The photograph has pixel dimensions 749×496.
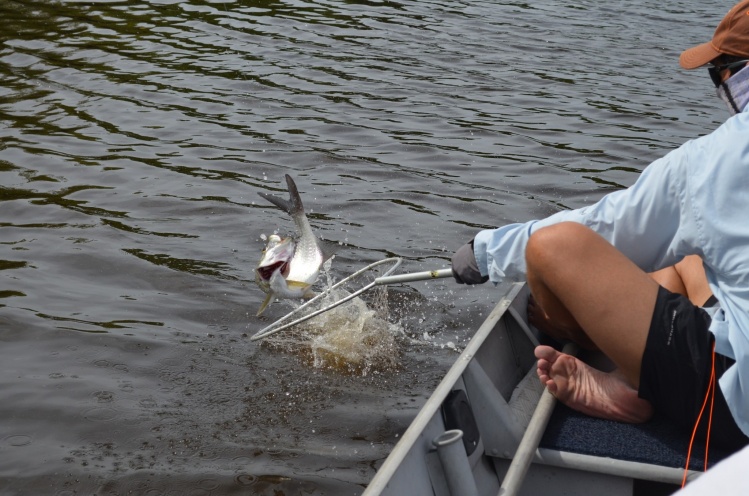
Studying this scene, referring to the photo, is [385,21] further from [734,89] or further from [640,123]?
[734,89]

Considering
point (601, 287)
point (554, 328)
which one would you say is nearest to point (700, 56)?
point (601, 287)

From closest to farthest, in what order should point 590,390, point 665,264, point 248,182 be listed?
point 665,264 < point 590,390 < point 248,182

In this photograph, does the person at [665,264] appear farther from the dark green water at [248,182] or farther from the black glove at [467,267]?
the dark green water at [248,182]

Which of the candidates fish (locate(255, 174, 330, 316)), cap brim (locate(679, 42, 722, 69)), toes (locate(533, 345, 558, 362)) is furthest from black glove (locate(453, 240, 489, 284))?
cap brim (locate(679, 42, 722, 69))

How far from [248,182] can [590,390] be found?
4.94 meters

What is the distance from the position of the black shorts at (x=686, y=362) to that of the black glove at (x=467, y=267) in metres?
0.90

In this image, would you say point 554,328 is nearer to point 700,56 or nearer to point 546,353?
point 546,353

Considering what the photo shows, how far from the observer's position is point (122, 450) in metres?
4.36

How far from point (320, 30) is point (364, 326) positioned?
8.61 metres

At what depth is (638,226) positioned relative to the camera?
337 cm

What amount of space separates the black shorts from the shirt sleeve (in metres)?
0.22

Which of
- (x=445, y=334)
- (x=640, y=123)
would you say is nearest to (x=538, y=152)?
(x=640, y=123)

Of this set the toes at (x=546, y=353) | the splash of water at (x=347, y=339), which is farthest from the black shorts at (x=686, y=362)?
the splash of water at (x=347, y=339)

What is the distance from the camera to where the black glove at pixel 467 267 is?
3953 millimetres
